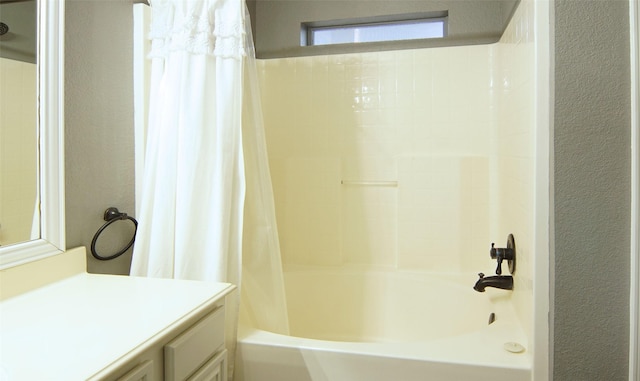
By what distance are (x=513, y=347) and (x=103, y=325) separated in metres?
1.19

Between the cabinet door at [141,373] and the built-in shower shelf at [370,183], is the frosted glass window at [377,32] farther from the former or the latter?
the cabinet door at [141,373]

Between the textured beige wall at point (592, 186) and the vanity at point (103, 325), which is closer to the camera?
the vanity at point (103, 325)

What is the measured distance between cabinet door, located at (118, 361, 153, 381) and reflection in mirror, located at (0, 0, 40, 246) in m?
0.58

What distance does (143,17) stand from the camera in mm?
1546

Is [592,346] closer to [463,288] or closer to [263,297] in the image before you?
[463,288]

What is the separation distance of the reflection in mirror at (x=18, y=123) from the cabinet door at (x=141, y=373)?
0.58 metres

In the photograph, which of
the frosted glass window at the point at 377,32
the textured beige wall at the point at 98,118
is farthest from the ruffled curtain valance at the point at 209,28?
the frosted glass window at the point at 377,32

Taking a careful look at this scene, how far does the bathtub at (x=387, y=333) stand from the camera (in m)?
1.33

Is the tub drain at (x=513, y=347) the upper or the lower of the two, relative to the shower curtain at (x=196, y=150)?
lower

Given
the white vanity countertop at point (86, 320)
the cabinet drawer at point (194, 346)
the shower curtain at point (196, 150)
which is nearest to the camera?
the white vanity countertop at point (86, 320)

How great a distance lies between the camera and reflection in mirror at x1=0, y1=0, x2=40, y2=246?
111cm

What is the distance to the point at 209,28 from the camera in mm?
1451


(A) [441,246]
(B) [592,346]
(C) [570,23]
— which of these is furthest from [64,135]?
(A) [441,246]

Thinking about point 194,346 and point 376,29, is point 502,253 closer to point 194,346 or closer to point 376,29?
point 194,346
